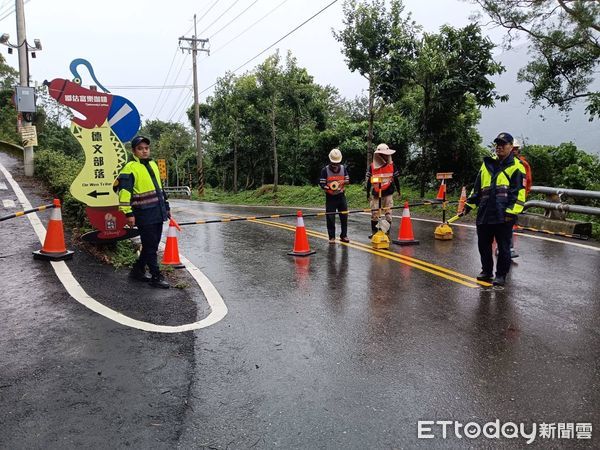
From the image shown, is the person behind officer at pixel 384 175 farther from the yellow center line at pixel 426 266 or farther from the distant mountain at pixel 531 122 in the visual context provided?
the distant mountain at pixel 531 122

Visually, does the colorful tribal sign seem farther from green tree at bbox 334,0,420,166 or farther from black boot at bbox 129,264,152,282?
green tree at bbox 334,0,420,166

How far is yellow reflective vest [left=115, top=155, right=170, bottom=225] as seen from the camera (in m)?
6.12

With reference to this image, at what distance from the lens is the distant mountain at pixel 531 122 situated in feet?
55.8

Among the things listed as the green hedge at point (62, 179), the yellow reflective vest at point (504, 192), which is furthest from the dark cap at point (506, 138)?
the green hedge at point (62, 179)

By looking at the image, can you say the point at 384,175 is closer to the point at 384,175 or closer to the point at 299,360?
the point at 384,175

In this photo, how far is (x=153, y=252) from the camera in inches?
249

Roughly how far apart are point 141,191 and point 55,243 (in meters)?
1.88

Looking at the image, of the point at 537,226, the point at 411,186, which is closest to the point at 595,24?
the point at 537,226

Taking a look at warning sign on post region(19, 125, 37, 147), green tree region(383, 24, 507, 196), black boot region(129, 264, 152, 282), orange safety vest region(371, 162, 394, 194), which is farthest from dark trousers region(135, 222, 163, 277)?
green tree region(383, 24, 507, 196)

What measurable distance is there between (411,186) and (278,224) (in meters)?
9.20

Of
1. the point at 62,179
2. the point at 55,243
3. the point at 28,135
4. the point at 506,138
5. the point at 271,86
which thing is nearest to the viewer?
the point at 506,138

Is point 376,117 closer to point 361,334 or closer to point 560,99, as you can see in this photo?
point 560,99

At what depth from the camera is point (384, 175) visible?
9648 millimetres

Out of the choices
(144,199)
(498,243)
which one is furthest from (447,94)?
(144,199)
